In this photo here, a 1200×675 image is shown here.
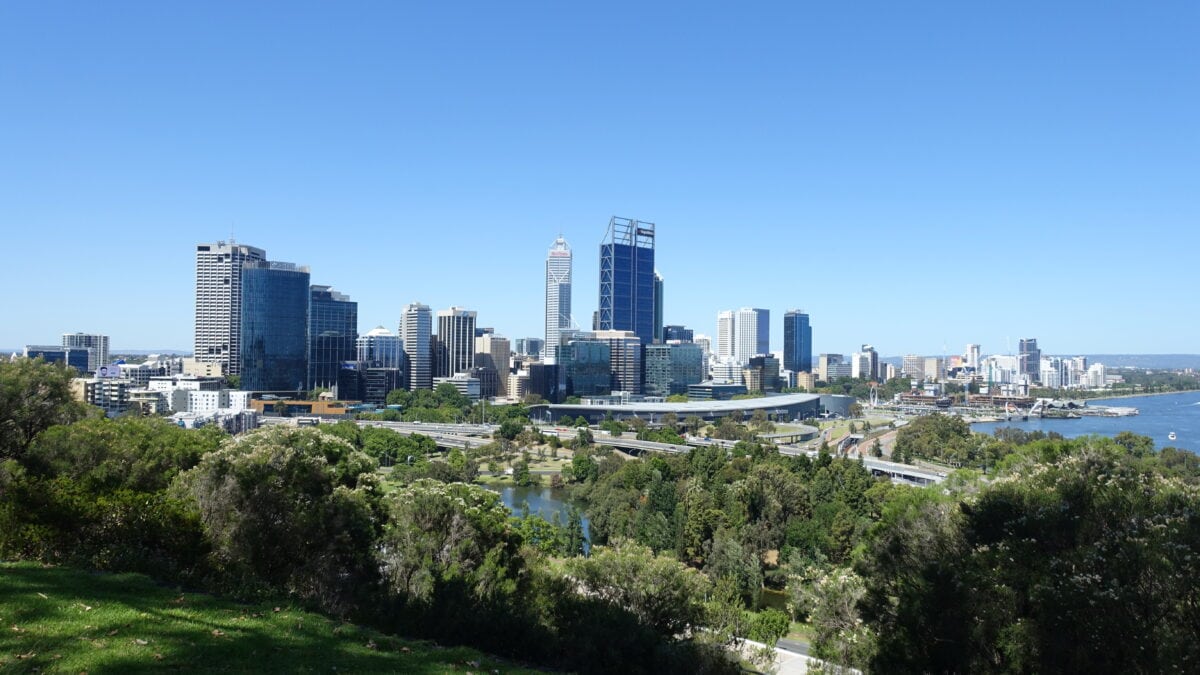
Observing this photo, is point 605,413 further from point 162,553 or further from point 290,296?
point 162,553

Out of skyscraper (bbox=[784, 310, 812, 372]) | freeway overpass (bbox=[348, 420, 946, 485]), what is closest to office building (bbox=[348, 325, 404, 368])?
freeway overpass (bbox=[348, 420, 946, 485])

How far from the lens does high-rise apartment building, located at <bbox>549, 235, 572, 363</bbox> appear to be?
110688 millimetres

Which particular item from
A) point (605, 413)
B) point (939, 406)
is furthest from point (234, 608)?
point (939, 406)

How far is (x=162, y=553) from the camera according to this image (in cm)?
616

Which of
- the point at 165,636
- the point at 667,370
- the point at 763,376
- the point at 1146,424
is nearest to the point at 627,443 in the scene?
the point at 667,370

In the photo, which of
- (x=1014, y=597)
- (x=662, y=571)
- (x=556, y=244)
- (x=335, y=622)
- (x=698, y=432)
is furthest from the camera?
(x=556, y=244)

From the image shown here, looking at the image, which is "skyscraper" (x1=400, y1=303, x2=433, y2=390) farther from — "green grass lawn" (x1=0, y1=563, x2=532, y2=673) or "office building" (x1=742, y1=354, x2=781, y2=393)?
"green grass lawn" (x1=0, y1=563, x2=532, y2=673)

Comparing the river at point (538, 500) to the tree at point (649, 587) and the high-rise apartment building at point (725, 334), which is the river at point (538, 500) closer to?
the tree at point (649, 587)

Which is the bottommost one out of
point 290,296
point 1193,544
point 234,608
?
point 234,608

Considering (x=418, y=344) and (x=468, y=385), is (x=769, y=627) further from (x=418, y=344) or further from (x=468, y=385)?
(x=418, y=344)

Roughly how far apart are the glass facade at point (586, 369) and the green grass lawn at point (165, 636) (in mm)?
63645

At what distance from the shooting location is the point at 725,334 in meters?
128

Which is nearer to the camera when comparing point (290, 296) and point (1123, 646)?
point (1123, 646)

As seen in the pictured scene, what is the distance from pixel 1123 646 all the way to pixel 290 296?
56.5 m
